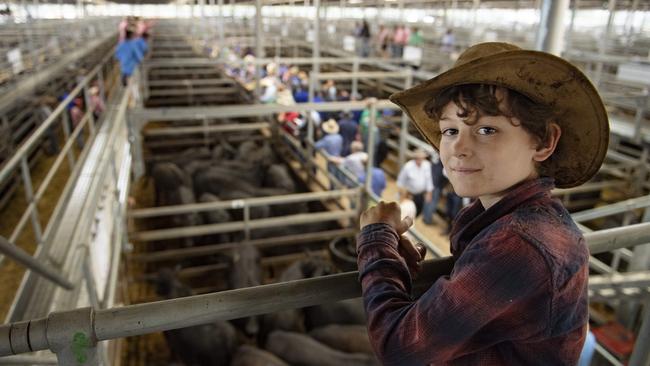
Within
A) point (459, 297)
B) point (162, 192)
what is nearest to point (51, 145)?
point (162, 192)

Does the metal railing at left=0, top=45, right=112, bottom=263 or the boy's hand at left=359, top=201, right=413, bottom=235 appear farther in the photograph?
the metal railing at left=0, top=45, right=112, bottom=263

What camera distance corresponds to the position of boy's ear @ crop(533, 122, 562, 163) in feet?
Result: 3.81

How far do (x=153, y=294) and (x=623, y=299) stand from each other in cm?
467

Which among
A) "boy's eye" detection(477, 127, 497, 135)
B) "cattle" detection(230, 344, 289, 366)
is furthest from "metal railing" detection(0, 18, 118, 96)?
"boy's eye" detection(477, 127, 497, 135)

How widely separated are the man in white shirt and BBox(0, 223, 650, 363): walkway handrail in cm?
657

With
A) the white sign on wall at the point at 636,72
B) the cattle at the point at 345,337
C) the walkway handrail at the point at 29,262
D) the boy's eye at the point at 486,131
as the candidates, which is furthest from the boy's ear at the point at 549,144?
the white sign on wall at the point at 636,72

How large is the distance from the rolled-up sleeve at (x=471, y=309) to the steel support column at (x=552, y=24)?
8.67 ft

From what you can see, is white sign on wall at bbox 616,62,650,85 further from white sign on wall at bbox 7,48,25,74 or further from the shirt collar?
white sign on wall at bbox 7,48,25,74

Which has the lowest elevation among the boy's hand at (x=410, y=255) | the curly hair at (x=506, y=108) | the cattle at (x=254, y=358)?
the cattle at (x=254, y=358)

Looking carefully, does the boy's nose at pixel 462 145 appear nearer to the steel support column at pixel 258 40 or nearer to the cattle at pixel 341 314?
the cattle at pixel 341 314

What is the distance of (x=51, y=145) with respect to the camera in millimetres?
9953

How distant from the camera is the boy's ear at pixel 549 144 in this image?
1.16 m

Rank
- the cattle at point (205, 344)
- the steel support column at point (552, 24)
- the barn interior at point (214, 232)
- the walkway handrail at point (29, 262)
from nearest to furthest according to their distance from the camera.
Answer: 1. the barn interior at point (214, 232)
2. the walkway handrail at point (29, 262)
3. the steel support column at point (552, 24)
4. the cattle at point (205, 344)

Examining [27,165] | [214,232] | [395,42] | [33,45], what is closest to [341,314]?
[214,232]
